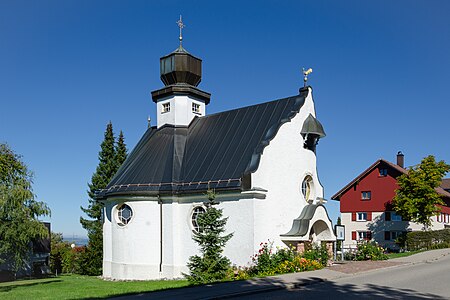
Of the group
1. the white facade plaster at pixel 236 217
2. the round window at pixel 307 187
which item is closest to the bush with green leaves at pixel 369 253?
the white facade plaster at pixel 236 217

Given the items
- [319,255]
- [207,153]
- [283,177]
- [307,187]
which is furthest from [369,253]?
[207,153]

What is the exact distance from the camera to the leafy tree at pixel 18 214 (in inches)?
856

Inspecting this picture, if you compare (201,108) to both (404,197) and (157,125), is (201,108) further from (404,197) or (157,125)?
(404,197)

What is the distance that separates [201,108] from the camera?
91.4ft

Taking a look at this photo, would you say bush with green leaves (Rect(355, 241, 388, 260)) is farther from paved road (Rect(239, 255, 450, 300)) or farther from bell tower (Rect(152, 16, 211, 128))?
bell tower (Rect(152, 16, 211, 128))

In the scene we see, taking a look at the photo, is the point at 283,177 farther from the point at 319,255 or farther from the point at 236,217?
the point at 319,255

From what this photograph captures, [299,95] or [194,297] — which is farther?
[299,95]

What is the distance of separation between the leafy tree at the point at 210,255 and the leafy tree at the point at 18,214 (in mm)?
8666

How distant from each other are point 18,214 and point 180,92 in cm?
1071

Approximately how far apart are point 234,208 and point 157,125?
936cm

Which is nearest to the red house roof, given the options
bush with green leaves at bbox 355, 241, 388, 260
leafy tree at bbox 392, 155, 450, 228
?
leafy tree at bbox 392, 155, 450, 228

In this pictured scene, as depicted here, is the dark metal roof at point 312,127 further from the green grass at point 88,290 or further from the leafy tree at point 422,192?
the leafy tree at point 422,192

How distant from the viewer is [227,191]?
20.8 meters

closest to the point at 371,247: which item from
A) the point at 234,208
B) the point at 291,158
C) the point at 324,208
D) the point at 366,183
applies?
the point at 324,208
